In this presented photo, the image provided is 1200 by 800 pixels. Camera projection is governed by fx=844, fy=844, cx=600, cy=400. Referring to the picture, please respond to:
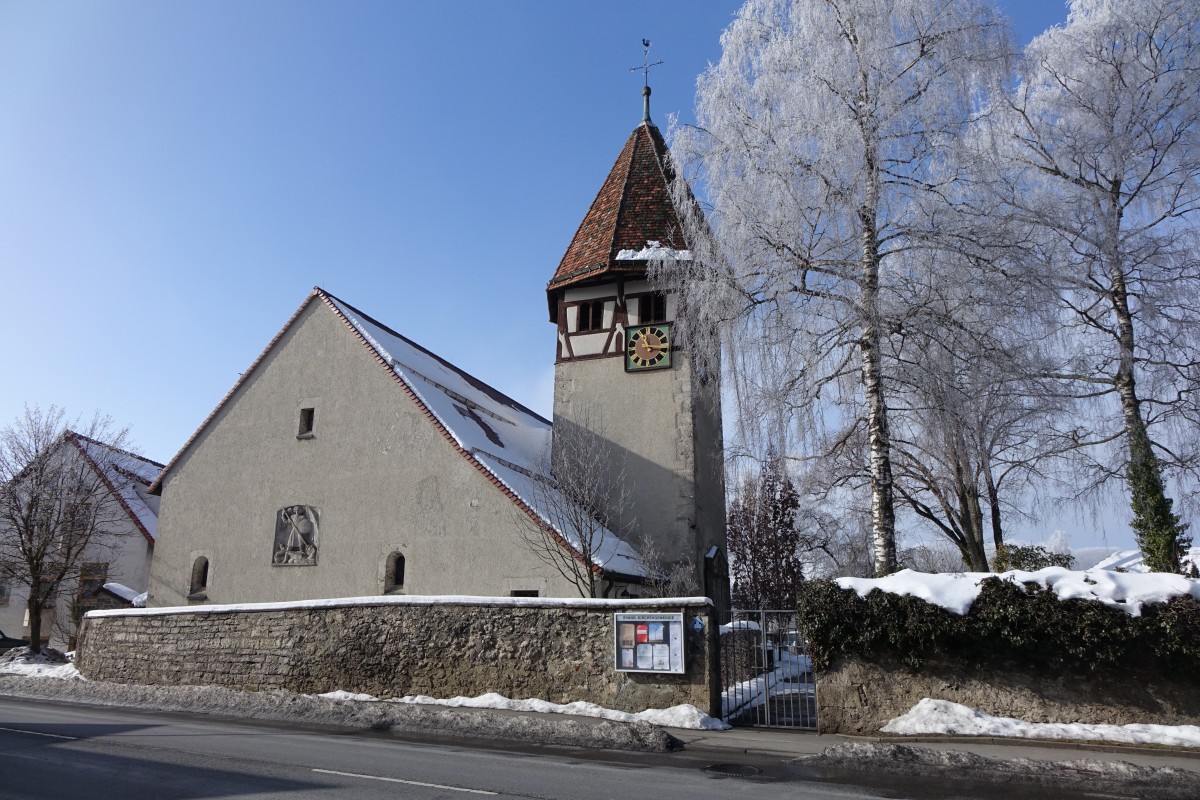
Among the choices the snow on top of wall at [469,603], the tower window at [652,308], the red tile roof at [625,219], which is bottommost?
the snow on top of wall at [469,603]

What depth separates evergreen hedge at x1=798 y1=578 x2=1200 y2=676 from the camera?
9.78 metres

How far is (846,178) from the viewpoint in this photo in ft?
41.7

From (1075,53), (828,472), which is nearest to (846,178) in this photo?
(828,472)

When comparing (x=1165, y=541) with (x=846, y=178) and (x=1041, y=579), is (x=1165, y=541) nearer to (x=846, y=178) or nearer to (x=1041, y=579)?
(x=1041, y=579)

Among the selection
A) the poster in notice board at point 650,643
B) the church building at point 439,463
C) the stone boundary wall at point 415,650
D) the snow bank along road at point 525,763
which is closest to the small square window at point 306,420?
the church building at point 439,463

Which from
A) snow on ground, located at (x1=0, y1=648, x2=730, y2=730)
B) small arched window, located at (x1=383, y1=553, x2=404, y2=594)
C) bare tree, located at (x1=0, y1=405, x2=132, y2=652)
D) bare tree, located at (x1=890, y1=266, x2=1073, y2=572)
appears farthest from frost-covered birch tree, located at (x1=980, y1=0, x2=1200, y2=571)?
bare tree, located at (x1=0, y1=405, x2=132, y2=652)

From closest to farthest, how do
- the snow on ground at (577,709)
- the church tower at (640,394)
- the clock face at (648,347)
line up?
the snow on ground at (577,709), the church tower at (640,394), the clock face at (648,347)

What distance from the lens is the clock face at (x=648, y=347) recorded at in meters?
21.4

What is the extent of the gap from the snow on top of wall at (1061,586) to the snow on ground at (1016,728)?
1248 mm

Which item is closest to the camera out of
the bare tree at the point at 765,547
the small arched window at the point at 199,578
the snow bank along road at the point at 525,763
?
the snow bank along road at the point at 525,763

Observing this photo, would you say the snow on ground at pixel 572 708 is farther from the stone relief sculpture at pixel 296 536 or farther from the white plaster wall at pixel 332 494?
the stone relief sculpture at pixel 296 536

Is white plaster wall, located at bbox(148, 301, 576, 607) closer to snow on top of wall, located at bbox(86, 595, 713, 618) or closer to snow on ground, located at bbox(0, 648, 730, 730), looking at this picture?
snow on top of wall, located at bbox(86, 595, 713, 618)

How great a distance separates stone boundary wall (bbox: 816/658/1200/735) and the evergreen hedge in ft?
0.40

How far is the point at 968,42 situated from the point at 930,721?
9995 mm
